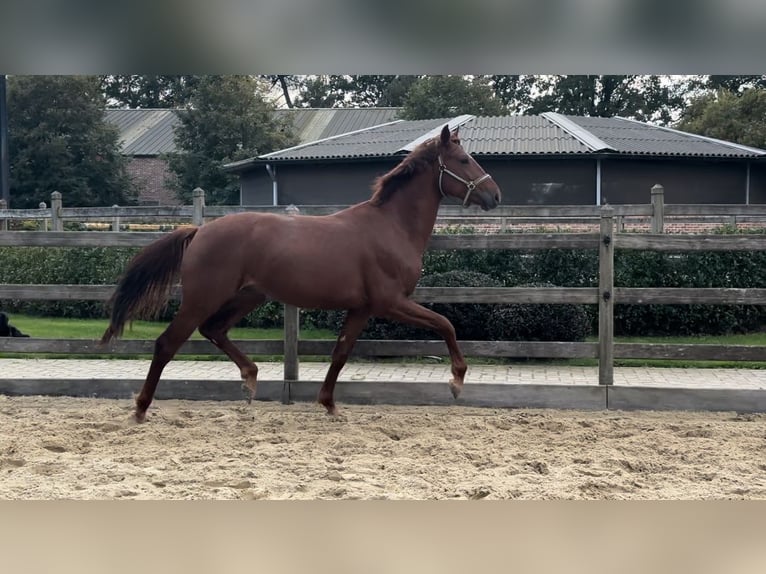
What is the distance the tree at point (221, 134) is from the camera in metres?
26.3

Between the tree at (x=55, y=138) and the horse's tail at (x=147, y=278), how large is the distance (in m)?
24.3

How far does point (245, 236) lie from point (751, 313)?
7922 millimetres

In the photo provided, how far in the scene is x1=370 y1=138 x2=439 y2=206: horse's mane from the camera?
560 centimetres

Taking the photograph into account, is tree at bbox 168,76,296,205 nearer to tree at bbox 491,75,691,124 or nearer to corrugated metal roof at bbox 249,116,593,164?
corrugated metal roof at bbox 249,116,593,164

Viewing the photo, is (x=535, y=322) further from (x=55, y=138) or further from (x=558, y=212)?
(x=55, y=138)

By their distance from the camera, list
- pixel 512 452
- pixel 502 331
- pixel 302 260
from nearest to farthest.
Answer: pixel 512 452 → pixel 302 260 → pixel 502 331

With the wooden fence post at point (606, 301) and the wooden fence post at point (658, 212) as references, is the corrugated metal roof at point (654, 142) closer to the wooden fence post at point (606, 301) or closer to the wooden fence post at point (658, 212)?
the wooden fence post at point (658, 212)

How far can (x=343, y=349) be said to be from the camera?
553 cm

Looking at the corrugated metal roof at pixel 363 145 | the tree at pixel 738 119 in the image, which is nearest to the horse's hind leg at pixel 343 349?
the corrugated metal roof at pixel 363 145

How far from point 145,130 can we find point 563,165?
27.1 metres

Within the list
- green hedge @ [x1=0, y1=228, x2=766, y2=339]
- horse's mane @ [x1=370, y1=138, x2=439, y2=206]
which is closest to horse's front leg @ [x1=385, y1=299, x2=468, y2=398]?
horse's mane @ [x1=370, y1=138, x2=439, y2=206]

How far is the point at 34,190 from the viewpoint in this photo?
28250 millimetres

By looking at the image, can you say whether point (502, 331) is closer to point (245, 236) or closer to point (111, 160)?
point (245, 236)

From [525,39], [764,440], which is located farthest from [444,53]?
[764,440]
